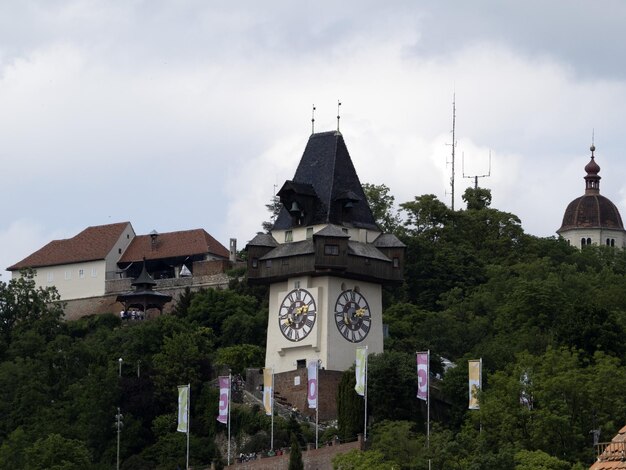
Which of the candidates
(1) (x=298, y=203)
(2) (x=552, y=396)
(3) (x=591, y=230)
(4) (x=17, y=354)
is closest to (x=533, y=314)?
(1) (x=298, y=203)

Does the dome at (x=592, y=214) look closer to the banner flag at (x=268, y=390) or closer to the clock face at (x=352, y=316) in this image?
the clock face at (x=352, y=316)

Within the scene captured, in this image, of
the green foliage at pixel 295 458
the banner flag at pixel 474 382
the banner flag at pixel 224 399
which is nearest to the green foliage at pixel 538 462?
the banner flag at pixel 474 382

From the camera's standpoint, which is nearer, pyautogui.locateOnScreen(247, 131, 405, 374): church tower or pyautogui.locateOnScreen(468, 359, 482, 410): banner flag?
pyautogui.locateOnScreen(468, 359, 482, 410): banner flag

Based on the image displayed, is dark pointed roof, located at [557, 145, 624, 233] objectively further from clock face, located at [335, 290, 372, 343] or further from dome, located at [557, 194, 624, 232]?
clock face, located at [335, 290, 372, 343]

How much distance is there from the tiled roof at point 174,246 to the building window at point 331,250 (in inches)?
1122

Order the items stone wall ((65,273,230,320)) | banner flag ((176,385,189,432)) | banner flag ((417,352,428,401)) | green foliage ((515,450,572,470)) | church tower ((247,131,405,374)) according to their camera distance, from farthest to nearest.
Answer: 1. stone wall ((65,273,230,320))
2. church tower ((247,131,405,374))
3. banner flag ((176,385,189,432))
4. banner flag ((417,352,428,401))
5. green foliage ((515,450,572,470))

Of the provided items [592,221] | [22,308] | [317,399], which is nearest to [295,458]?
[317,399]

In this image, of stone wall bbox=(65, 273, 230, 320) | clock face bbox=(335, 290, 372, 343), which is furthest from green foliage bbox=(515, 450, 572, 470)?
stone wall bbox=(65, 273, 230, 320)

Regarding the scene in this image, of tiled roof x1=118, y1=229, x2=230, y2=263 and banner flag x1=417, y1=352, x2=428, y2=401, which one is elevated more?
tiled roof x1=118, y1=229, x2=230, y2=263

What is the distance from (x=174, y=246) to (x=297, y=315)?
29.5 m

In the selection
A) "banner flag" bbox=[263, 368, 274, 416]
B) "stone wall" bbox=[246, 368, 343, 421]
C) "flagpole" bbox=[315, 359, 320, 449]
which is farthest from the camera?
"stone wall" bbox=[246, 368, 343, 421]

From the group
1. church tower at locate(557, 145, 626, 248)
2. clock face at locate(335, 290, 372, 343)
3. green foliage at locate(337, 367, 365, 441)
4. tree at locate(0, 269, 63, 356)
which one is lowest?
green foliage at locate(337, 367, 365, 441)

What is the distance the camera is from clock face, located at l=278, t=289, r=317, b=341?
9938 cm

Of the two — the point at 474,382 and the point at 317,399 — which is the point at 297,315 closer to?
the point at 317,399
